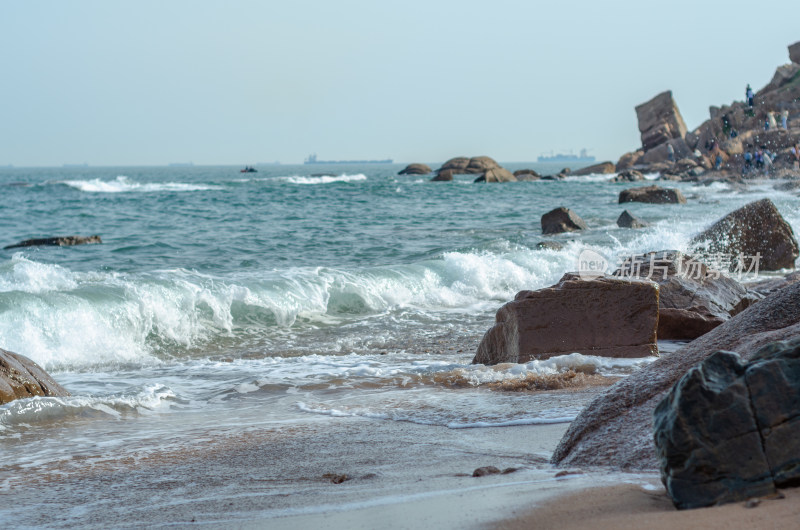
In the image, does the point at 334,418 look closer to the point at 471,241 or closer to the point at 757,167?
the point at 471,241

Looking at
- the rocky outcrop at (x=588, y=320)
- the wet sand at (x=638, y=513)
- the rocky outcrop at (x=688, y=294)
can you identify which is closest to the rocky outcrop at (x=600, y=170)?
the rocky outcrop at (x=688, y=294)

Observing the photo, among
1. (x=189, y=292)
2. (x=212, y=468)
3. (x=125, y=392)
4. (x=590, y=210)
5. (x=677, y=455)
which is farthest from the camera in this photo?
(x=590, y=210)

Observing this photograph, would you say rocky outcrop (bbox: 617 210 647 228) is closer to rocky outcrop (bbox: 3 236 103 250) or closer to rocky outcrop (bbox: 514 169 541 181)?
rocky outcrop (bbox: 3 236 103 250)

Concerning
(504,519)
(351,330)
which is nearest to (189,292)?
(351,330)

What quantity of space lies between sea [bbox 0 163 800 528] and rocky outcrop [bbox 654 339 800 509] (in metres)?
1.11

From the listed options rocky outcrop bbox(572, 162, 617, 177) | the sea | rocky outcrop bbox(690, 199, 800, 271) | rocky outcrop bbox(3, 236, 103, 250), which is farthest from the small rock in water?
rocky outcrop bbox(572, 162, 617, 177)

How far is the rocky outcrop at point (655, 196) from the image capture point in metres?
26.0

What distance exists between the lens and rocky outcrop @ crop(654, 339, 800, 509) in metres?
2.08

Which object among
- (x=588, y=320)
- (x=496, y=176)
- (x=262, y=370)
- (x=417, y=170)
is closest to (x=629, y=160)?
(x=496, y=176)

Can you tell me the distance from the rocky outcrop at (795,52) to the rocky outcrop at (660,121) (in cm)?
933

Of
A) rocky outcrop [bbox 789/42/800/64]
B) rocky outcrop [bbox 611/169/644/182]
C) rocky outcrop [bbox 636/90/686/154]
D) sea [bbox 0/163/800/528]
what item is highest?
rocky outcrop [bbox 789/42/800/64]

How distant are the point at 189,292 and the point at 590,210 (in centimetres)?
1854

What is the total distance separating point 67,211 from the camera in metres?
27.6

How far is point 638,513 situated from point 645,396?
1.14m
